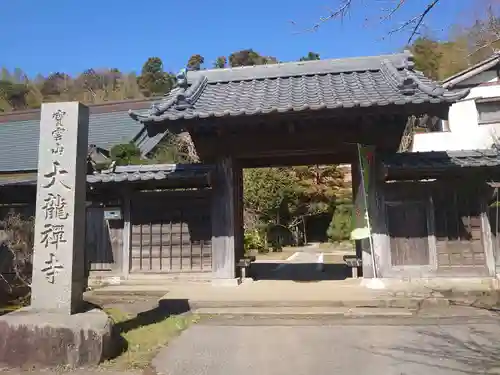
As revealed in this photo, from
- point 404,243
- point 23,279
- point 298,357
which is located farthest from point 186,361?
point 23,279

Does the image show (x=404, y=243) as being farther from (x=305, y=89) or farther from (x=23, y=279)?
(x=23, y=279)

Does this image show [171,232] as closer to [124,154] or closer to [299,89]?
[299,89]

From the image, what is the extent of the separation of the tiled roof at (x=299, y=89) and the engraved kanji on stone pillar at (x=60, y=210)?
2.31m

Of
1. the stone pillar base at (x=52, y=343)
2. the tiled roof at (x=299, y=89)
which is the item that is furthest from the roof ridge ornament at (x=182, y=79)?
the stone pillar base at (x=52, y=343)

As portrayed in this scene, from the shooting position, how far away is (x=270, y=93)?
8.91m

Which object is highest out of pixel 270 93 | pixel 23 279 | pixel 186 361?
pixel 270 93

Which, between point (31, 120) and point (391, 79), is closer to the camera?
point (391, 79)

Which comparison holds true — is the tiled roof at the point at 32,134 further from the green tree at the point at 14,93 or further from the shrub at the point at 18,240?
the green tree at the point at 14,93

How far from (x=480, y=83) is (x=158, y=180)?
749 inches

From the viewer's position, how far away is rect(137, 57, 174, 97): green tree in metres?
52.2

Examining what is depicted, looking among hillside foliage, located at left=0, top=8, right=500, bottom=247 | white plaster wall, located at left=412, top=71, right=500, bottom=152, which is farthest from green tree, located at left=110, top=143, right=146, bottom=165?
white plaster wall, located at left=412, top=71, right=500, bottom=152

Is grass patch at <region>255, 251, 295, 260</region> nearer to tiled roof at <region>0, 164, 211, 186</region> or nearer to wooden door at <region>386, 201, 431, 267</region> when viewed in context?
wooden door at <region>386, 201, 431, 267</region>

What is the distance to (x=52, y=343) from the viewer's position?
4461 millimetres

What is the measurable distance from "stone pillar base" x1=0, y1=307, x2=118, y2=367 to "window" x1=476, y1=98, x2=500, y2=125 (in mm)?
21075
